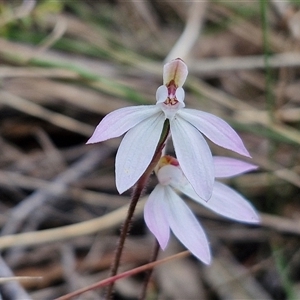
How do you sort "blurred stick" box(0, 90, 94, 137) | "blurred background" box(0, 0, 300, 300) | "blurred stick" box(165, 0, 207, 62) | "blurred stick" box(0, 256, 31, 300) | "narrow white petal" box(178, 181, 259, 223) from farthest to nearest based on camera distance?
1. "blurred stick" box(165, 0, 207, 62)
2. "blurred stick" box(0, 90, 94, 137)
3. "blurred background" box(0, 0, 300, 300)
4. "blurred stick" box(0, 256, 31, 300)
5. "narrow white petal" box(178, 181, 259, 223)

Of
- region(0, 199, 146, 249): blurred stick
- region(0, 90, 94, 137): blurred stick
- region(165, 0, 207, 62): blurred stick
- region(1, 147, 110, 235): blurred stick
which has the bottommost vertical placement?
region(0, 199, 146, 249): blurred stick

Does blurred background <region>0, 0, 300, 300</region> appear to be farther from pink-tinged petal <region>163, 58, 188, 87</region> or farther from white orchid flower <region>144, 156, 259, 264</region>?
pink-tinged petal <region>163, 58, 188, 87</region>

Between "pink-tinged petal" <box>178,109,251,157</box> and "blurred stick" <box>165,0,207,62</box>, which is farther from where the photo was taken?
"blurred stick" <box>165,0,207,62</box>

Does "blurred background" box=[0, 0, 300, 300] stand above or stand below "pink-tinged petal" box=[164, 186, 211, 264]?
above

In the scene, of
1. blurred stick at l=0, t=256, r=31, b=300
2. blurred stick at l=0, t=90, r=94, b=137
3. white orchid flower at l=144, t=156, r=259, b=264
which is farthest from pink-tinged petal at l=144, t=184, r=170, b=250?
blurred stick at l=0, t=90, r=94, b=137

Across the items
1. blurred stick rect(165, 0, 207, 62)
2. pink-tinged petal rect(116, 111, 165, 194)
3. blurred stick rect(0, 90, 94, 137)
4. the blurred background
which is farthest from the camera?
blurred stick rect(165, 0, 207, 62)

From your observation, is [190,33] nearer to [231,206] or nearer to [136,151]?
[231,206]

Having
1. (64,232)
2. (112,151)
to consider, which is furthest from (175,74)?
(112,151)
